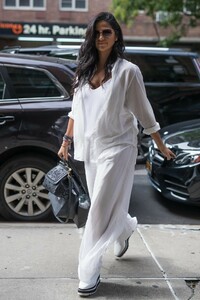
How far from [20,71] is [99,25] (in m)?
2.08

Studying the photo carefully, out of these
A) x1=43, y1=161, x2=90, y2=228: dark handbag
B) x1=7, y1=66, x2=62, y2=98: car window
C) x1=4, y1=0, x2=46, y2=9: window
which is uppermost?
x1=7, y1=66, x2=62, y2=98: car window

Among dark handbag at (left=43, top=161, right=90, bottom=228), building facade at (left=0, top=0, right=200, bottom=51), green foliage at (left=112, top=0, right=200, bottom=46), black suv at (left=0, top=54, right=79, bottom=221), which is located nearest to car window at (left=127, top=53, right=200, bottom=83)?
black suv at (left=0, top=54, right=79, bottom=221)

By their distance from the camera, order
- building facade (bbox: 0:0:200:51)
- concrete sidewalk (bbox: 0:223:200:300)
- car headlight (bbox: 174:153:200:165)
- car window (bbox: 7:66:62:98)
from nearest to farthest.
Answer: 1. concrete sidewalk (bbox: 0:223:200:300)
2. car window (bbox: 7:66:62:98)
3. car headlight (bbox: 174:153:200:165)
4. building facade (bbox: 0:0:200:51)

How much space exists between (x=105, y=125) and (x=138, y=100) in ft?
0.89

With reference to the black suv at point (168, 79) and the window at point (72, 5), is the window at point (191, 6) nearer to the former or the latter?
the black suv at point (168, 79)

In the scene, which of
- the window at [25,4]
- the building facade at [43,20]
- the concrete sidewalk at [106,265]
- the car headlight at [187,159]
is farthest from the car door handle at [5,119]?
the window at [25,4]

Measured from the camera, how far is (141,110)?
321cm

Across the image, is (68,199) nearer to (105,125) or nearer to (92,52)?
(105,125)

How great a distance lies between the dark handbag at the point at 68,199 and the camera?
3.43 m

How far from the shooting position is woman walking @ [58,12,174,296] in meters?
3.17

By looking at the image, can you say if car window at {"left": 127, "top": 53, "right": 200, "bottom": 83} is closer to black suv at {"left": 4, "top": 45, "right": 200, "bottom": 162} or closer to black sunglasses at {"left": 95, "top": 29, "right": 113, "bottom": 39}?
black suv at {"left": 4, "top": 45, "right": 200, "bottom": 162}

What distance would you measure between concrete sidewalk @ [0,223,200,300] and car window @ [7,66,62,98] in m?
1.35

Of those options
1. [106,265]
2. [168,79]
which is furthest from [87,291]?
[168,79]

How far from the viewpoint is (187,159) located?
5359mm
